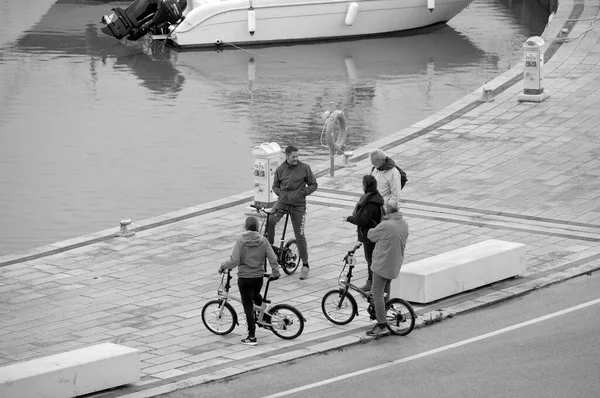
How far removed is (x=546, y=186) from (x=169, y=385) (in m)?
9.32

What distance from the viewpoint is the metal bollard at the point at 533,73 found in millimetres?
23609

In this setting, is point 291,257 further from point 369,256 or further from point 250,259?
point 250,259

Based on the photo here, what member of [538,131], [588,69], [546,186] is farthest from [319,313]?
[588,69]

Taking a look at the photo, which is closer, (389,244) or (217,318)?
(389,244)

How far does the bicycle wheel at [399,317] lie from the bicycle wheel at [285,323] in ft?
3.11

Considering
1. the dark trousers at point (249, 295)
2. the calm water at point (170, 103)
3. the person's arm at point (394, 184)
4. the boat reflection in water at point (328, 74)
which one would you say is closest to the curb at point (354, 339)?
the dark trousers at point (249, 295)

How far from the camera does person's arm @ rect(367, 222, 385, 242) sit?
496 inches

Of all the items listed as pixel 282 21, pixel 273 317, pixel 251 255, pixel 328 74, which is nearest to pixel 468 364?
pixel 273 317

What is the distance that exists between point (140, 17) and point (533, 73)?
17.1m

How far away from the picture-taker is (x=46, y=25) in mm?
40312

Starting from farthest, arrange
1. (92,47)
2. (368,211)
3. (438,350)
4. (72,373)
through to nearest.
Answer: (92,47), (368,211), (438,350), (72,373)

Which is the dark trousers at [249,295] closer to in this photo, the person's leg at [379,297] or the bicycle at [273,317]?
the bicycle at [273,317]

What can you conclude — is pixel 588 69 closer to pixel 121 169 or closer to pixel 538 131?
pixel 538 131

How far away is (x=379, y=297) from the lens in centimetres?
1262
